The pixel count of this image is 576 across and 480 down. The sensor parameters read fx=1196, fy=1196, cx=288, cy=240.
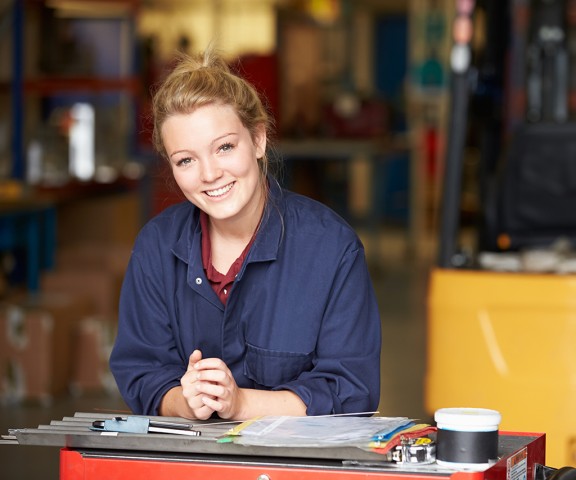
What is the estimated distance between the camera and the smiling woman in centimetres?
219

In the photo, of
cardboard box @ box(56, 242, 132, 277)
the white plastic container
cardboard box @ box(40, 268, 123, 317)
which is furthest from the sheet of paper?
cardboard box @ box(56, 242, 132, 277)

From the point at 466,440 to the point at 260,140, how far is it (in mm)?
875

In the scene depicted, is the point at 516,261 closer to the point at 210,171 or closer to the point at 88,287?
the point at 210,171

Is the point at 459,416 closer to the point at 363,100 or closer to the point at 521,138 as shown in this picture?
the point at 521,138

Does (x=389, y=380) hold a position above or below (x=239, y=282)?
below

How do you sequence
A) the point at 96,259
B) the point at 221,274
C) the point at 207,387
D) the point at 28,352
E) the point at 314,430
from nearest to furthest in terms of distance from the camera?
the point at 314,430, the point at 207,387, the point at 221,274, the point at 28,352, the point at 96,259

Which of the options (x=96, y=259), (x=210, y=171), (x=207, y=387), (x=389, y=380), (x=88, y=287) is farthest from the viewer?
(x=96, y=259)

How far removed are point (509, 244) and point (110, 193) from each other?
4.92 metres

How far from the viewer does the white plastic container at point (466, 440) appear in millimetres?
1653

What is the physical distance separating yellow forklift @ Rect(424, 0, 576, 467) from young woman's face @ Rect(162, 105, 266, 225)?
5.20ft

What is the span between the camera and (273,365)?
2.26 m

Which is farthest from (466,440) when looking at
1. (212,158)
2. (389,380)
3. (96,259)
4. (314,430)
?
(96,259)

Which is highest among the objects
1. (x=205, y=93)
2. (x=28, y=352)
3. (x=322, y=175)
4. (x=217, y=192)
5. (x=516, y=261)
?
(x=205, y=93)

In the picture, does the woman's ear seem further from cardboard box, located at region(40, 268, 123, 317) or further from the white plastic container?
cardboard box, located at region(40, 268, 123, 317)
